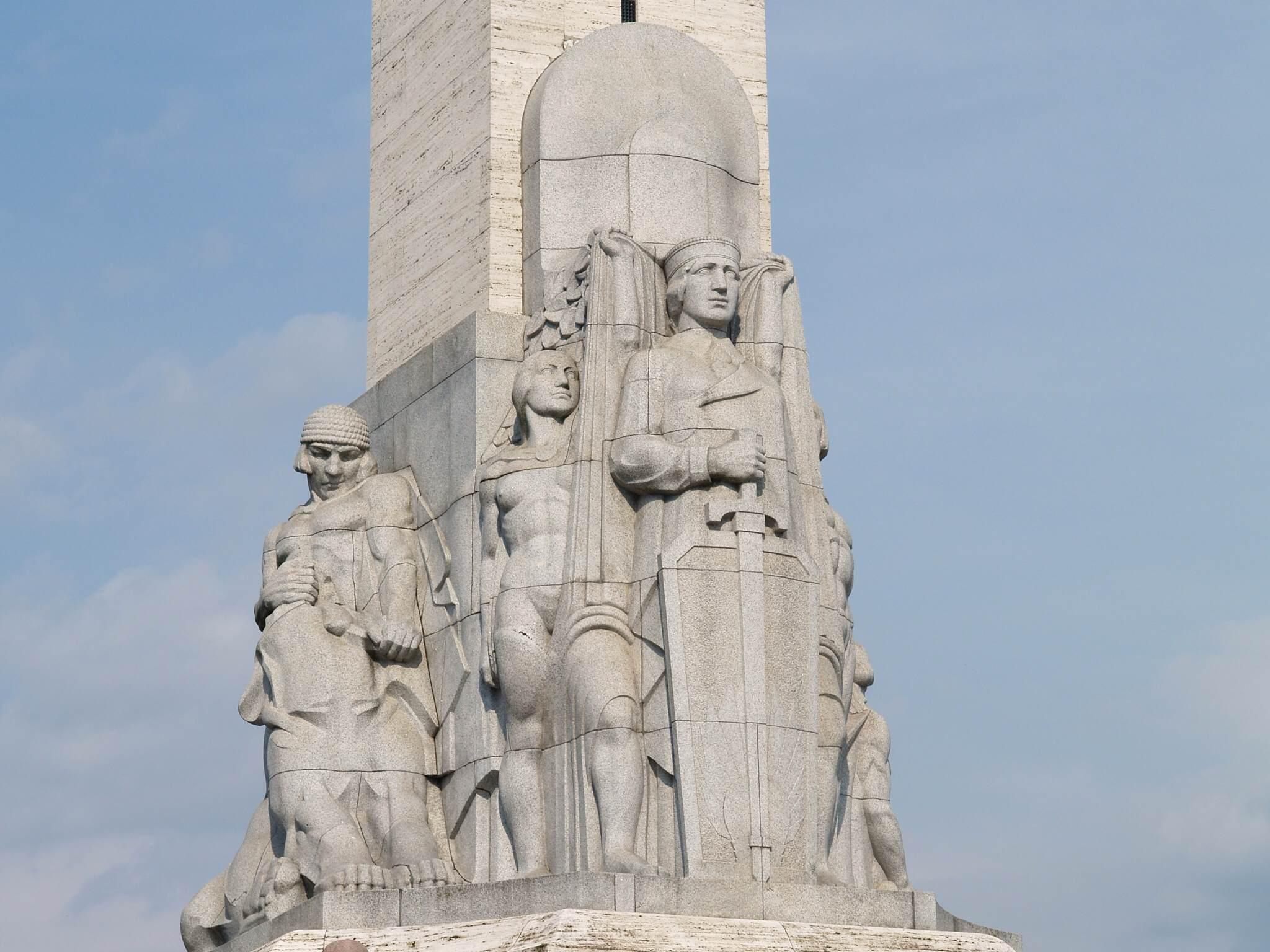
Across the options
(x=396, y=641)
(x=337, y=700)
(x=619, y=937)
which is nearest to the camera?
(x=619, y=937)

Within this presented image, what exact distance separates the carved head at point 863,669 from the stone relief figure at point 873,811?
21cm

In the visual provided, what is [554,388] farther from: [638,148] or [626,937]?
[626,937]

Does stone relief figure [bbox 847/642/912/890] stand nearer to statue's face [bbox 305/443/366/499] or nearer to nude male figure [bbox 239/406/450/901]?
nude male figure [bbox 239/406/450/901]

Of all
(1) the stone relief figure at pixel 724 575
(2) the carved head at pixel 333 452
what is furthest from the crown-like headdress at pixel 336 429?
(1) the stone relief figure at pixel 724 575

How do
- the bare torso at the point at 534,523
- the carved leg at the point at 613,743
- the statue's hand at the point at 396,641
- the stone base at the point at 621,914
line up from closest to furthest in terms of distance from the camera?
the stone base at the point at 621,914 < the carved leg at the point at 613,743 < the bare torso at the point at 534,523 < the statue's hand at the point at 396,641

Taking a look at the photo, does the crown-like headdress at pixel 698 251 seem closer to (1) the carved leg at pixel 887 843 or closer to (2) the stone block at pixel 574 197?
(2) the stone block at pixel 574 197

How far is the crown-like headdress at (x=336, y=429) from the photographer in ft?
65.6

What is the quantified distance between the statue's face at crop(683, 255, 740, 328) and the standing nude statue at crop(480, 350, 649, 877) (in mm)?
944

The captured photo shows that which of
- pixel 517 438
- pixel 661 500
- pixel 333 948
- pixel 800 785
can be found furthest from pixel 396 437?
pixel 333 948

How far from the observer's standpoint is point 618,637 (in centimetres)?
1808

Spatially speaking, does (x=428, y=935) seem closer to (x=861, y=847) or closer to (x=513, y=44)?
(x=861, y=847)

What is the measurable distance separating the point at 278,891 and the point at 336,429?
354 centimetres

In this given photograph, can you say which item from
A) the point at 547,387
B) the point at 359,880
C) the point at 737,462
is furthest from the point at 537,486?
the point at 359,880

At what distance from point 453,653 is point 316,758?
120 centimetres
